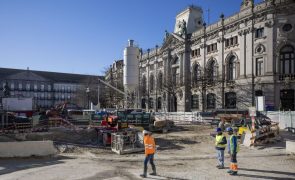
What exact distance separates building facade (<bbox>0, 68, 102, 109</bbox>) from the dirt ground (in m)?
102

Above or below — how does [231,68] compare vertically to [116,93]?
above

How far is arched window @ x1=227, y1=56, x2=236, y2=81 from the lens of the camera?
Result: 166ft

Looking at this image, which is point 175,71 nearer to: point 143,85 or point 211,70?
point 143,85

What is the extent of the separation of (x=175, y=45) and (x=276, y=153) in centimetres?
4803

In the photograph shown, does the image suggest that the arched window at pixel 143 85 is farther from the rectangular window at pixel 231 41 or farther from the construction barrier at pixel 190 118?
the rectangular window at pixel 231 41

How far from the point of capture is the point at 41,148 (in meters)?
19.4

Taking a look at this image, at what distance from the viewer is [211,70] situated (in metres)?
54.2

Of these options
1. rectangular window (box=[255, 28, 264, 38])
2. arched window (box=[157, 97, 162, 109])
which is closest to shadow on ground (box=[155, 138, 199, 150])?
rectangular window (box=[255, 28, 264, 38])

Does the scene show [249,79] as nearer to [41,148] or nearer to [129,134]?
[129,134]

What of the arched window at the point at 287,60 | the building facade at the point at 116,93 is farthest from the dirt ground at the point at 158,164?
the building facade at the point at 116,93

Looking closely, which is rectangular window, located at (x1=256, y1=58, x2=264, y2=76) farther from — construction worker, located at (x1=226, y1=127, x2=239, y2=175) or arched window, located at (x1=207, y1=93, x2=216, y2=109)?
construction worker, located at (x1=226, y1=127, x2=239, y2=175)

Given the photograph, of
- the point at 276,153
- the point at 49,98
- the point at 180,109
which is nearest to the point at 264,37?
the point at 180,109

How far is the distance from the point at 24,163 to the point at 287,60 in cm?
3655

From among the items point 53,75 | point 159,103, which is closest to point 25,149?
point 159,103
